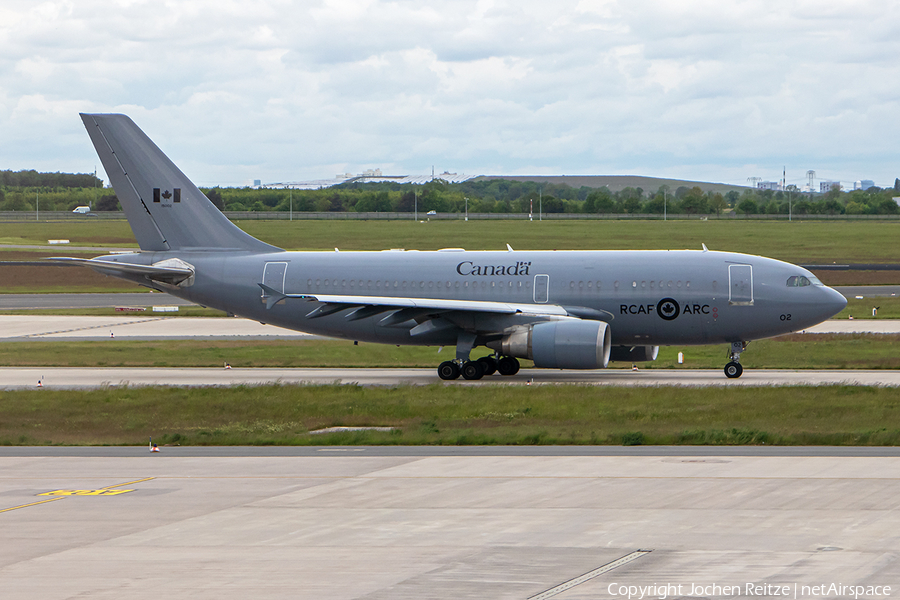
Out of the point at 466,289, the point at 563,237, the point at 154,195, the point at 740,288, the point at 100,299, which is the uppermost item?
the point at 154,195

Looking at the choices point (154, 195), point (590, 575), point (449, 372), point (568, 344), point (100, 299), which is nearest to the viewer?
point (590, 575)

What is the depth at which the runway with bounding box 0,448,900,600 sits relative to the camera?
12594mm

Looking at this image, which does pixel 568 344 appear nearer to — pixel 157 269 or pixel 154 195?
pixel 157 269

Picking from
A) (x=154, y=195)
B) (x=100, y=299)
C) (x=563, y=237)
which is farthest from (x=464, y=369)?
(x=563, y=237)

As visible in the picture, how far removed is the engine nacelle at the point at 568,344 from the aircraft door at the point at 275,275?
9594mm

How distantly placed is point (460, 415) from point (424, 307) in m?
8.49

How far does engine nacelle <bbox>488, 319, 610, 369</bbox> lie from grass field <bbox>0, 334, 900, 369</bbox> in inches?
268

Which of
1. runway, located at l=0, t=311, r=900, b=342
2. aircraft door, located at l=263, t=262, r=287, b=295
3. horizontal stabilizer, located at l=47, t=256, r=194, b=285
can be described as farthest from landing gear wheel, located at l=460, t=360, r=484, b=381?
runway, located at l=0, t=311, r=900, b=342

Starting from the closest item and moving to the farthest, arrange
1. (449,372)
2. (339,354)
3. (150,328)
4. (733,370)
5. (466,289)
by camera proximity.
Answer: (733,370), (449,372), (466,289), (339,354), (150,328)

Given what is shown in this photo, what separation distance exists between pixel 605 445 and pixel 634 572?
392 inches

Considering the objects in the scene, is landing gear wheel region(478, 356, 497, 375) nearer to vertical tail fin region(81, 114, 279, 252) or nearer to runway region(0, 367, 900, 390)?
runway region(0, 367, 900, 390)

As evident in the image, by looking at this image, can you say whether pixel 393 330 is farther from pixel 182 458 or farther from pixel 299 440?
pixel 182 458

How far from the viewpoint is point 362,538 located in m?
14.9

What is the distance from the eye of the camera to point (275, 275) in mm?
38844
